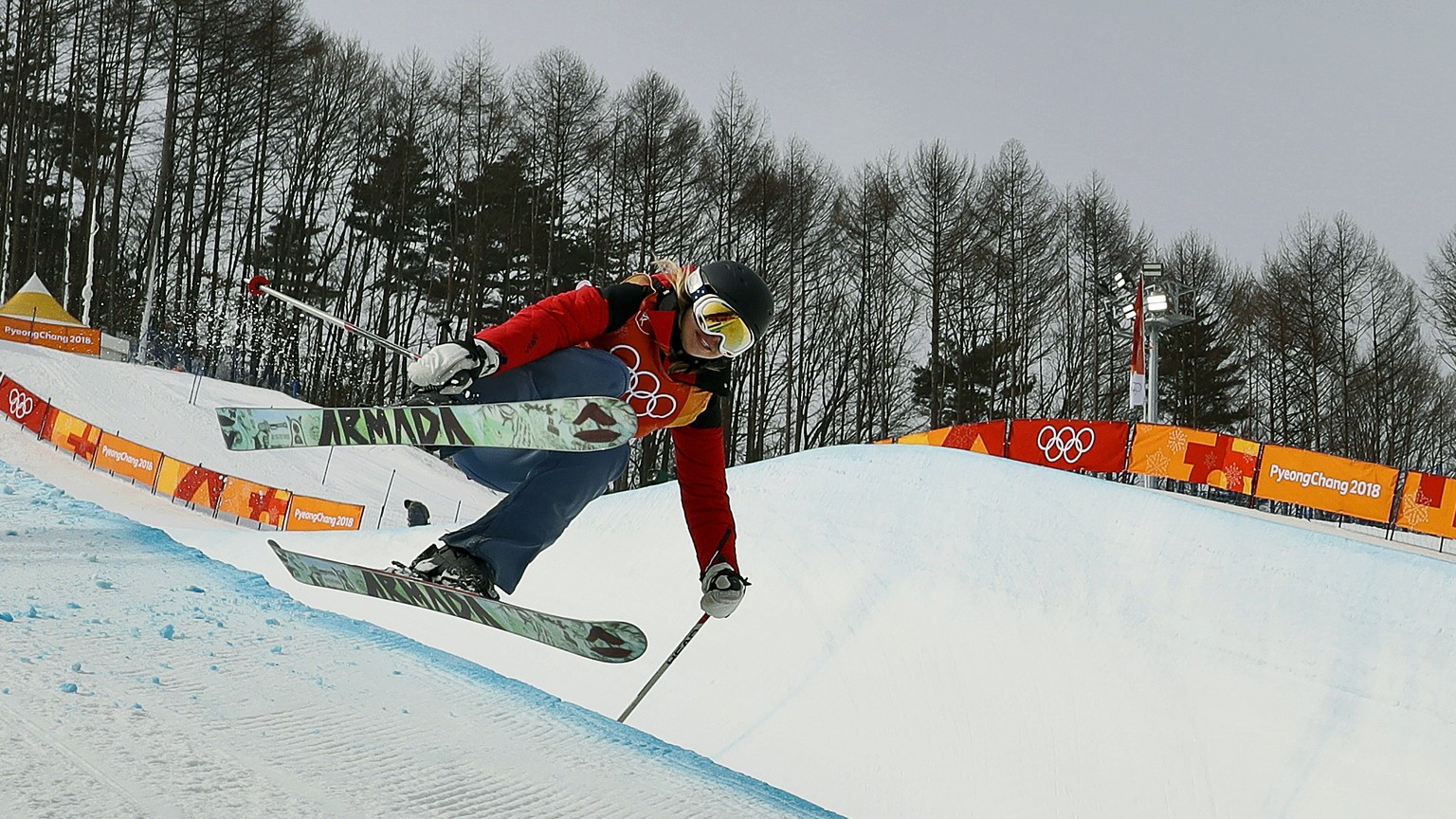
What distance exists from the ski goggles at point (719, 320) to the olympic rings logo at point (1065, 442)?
11062 mm

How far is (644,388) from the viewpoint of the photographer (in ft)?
8.72

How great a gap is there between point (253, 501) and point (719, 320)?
11140 mm

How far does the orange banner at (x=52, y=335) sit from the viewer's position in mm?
18484

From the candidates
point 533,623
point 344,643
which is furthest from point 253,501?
point 533,623

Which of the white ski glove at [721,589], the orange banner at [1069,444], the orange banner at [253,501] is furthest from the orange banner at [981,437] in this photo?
the white ski glove at [721,589]

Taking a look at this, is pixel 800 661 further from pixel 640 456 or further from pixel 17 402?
pixel 640 456

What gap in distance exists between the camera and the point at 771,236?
2453 cm

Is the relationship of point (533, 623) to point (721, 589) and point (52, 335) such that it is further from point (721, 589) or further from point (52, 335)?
point (52, 335)

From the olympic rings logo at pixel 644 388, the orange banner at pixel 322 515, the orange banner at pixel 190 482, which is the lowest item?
the orange banner at pixel 322 515

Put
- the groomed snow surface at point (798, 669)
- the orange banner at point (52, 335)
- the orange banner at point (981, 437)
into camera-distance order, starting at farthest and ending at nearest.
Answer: the orange banner at point (52, 335)
the orange banner at point (981, 437)
the groomed snow surface at point (798, 669)

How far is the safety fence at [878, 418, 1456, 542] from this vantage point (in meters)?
11.2

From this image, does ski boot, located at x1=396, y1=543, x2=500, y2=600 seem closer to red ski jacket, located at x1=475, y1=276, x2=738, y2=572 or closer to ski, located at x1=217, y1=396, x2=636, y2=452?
ski, located at x1=217, y1=396, x2=636, y2=452

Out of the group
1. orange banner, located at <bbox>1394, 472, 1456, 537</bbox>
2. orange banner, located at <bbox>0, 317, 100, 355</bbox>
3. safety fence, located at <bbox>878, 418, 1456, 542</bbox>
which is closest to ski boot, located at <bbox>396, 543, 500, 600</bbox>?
safety fence, located at <bbox>878, 418, 1456, 542</bbox>

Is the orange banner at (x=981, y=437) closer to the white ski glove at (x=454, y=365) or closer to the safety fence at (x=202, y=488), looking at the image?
the safety fence at (x=202, y=488)
